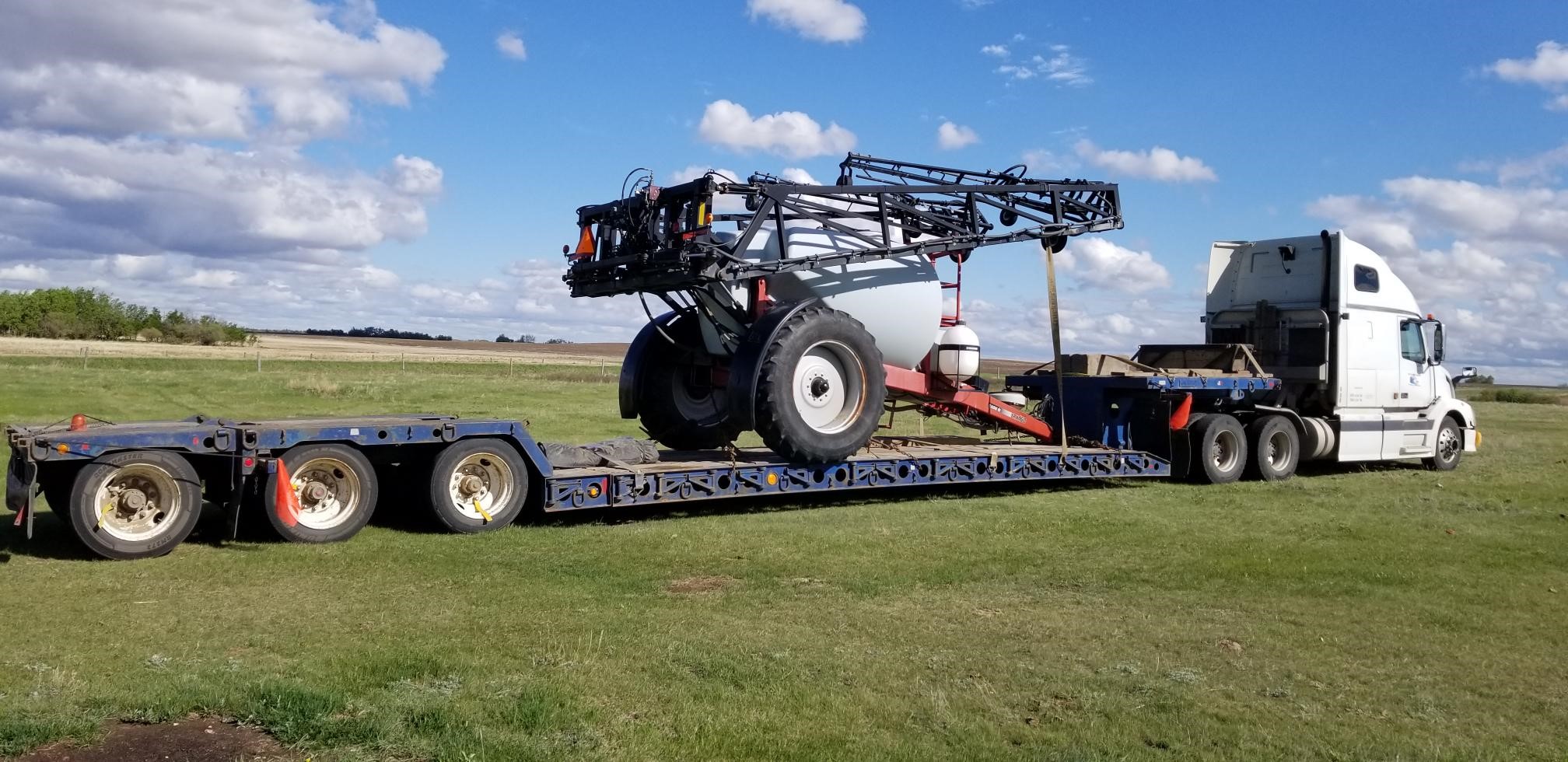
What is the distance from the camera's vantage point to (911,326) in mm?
14586

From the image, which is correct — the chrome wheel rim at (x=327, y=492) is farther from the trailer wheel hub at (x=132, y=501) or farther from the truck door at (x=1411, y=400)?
the truck door at (x=1411, y=400)

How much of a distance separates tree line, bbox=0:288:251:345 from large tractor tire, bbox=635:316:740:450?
7644 centimetres

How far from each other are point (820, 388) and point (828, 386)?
0.43 ft

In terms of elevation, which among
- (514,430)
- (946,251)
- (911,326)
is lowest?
(514,430)

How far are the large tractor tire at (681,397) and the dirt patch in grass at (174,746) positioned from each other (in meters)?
9.97

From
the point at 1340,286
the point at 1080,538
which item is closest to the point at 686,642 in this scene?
the point at 1080,538

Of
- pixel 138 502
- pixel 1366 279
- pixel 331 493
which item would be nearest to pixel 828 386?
→ pixel 331 493

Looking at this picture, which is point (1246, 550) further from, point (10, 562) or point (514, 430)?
point (10, 562)

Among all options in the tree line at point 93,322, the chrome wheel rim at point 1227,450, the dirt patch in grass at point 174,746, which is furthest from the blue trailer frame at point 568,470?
the tree line at point 93,322

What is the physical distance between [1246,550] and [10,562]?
10.8 meters

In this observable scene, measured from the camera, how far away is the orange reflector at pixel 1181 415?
16984 millimetres

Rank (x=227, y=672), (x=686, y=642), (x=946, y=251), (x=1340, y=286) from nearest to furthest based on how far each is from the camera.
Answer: (x=227, y=672) → (x=686, y=642) → (x=946, y=251) → (x=1340, y=286)

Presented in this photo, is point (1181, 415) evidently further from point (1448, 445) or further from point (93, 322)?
point (93, 322)

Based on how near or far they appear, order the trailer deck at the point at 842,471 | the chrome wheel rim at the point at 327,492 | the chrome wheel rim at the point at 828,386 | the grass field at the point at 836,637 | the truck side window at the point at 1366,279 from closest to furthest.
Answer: the grass field at the point at 836,637, the chrome wheel rim at the point at 327,492, the trailer deck at the point at 842,471, the chrome wheel rim at the point at 828,386, the truck side window at the point at 1366,279
